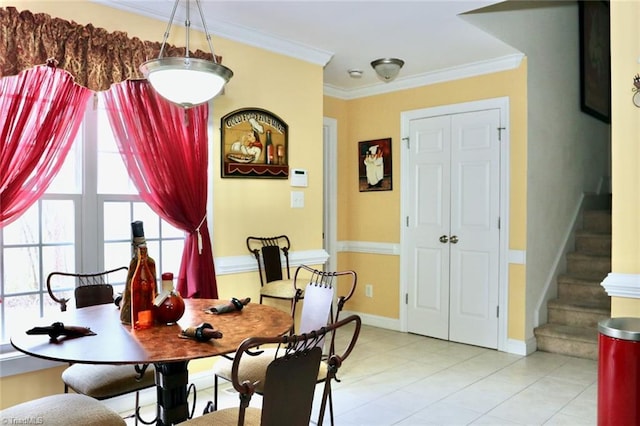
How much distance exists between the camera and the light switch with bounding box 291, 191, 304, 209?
4.04 meters

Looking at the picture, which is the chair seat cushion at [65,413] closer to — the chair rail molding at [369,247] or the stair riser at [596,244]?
the chair rail molding at [369,247]

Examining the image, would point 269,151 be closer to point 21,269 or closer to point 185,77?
point 185,77

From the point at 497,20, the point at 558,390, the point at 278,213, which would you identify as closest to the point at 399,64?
the point at 497,20

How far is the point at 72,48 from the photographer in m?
2.73

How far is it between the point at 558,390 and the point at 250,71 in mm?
3191

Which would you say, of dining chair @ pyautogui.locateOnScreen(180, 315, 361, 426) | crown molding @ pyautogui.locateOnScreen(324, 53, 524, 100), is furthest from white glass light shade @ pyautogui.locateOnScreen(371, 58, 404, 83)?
dining chair @ pyautogui.locateOnScreen(180, 315, 361, 426)

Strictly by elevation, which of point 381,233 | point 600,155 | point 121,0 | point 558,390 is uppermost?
point 121,0

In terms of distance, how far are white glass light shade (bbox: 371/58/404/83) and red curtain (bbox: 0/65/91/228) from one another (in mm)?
2456

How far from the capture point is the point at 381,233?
17.4 ft

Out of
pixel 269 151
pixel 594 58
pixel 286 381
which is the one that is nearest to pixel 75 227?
pixel 269 151

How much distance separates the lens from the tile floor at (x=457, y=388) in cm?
305

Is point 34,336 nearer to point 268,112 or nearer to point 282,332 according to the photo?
point 282,332

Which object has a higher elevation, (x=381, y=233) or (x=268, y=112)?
(x=268, y=112)

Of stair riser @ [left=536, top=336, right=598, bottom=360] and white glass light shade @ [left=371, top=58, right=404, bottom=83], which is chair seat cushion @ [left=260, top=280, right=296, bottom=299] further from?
stair riser @ [left=536, top=336, right=598, bottom=360]
